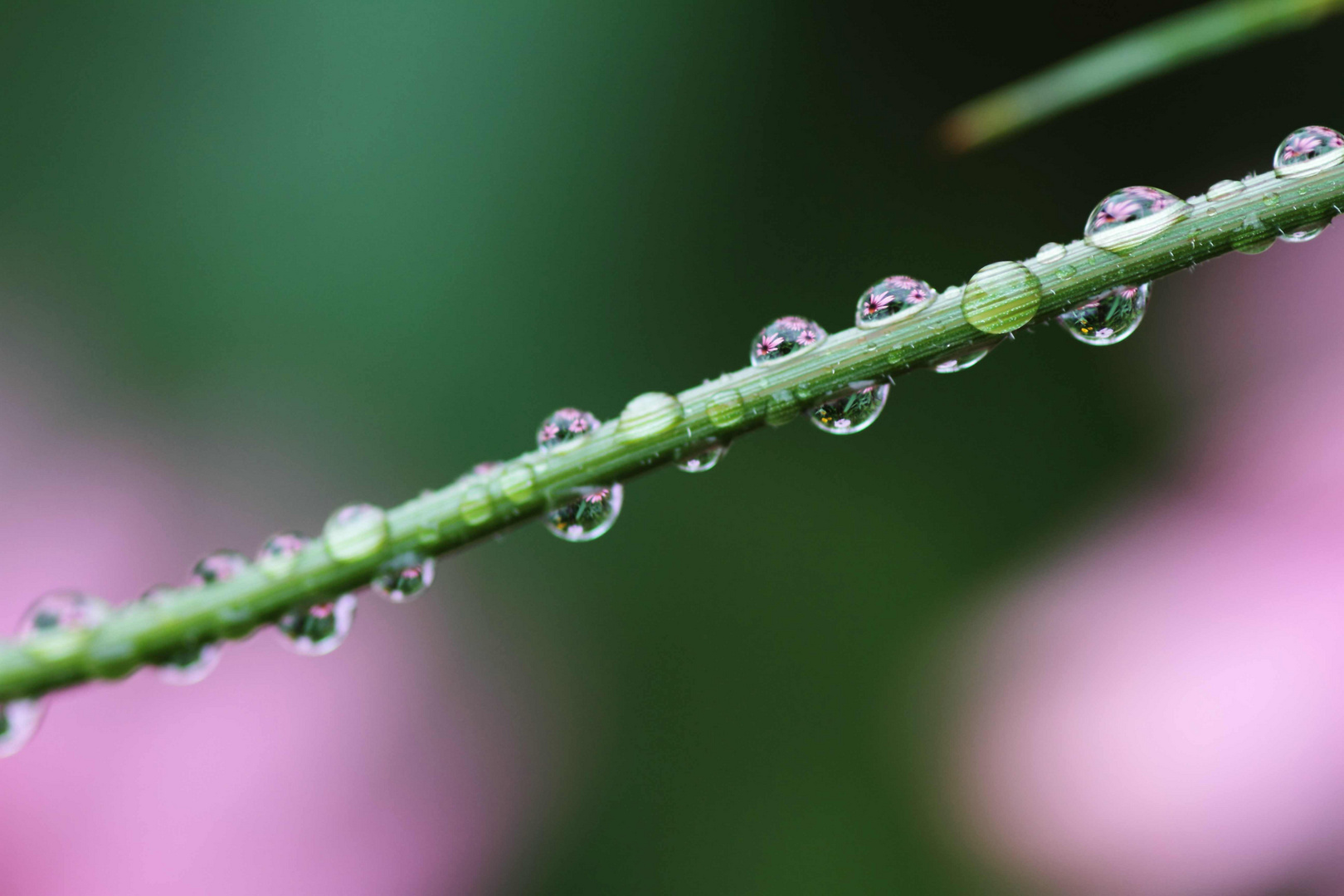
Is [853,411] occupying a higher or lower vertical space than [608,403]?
lower

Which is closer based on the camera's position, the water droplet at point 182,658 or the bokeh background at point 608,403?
the water droplet at point 182,658

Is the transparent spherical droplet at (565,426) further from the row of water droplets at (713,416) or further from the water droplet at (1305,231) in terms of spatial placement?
the water droplet at (1305,231)

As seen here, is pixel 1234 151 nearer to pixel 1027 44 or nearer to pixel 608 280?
pixel 1027 44

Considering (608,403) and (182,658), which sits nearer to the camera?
(182,658)

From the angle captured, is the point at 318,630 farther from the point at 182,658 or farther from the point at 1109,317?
the point at 1109,317

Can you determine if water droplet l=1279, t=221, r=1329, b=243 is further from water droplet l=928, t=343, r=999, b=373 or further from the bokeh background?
the bokeh background

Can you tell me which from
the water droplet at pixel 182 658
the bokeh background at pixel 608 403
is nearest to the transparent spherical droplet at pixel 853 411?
the water droplet at pixel 182 658

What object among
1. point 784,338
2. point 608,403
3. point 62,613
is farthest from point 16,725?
point 608,403
